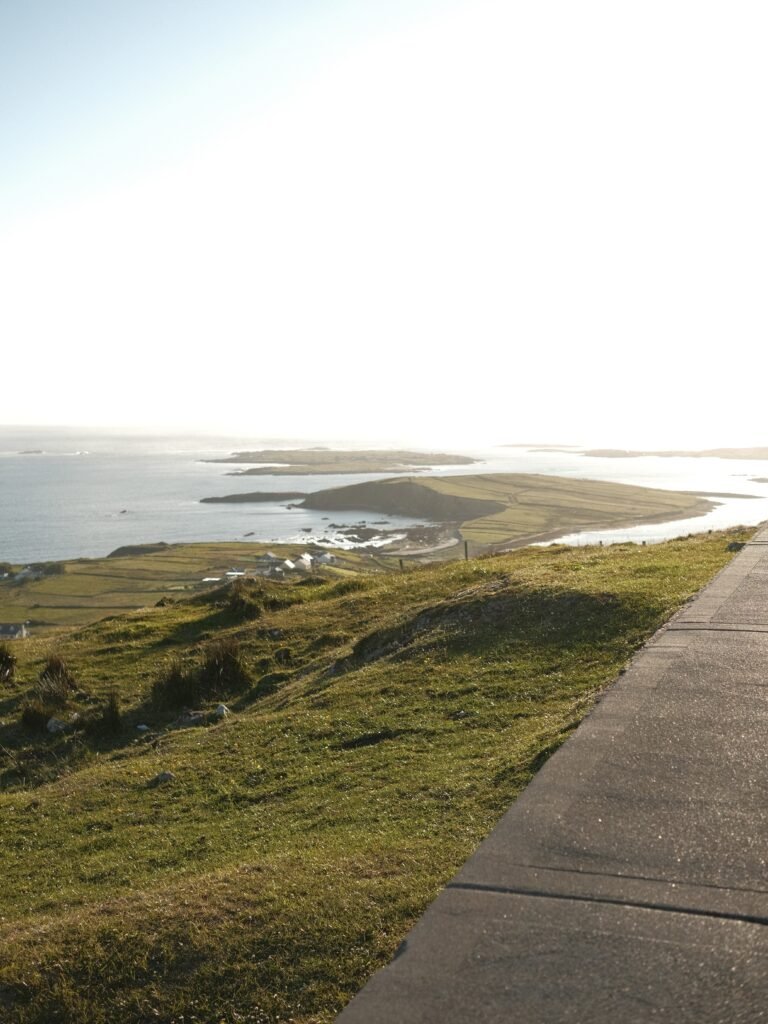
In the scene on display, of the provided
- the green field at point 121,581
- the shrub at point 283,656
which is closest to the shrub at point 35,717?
the shrub at point 283,656

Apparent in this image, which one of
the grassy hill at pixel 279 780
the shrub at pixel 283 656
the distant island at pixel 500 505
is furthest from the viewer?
the distant island at pixel 500 505

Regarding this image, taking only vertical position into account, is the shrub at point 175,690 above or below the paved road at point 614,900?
below

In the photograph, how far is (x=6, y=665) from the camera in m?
18.3

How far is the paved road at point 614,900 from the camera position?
253 centimetres

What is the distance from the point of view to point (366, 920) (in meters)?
4.49

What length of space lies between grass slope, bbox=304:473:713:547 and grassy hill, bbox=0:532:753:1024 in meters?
86.9

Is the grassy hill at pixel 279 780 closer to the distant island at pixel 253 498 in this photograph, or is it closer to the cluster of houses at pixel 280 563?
the cluster of houses at pixel 280 563

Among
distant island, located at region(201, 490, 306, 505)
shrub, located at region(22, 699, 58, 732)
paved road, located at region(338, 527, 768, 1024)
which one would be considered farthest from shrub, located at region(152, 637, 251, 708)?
distant island, located at region(201, 490, 306, 505)

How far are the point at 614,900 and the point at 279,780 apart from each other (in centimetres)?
610

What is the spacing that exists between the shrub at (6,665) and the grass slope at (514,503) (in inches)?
3333

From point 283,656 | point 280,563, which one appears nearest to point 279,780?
point 283,656

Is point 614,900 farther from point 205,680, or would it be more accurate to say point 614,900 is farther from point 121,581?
point 121,581

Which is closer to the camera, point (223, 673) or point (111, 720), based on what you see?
point (111, 720)

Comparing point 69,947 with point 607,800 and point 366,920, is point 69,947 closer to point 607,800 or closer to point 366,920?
point 366,920
